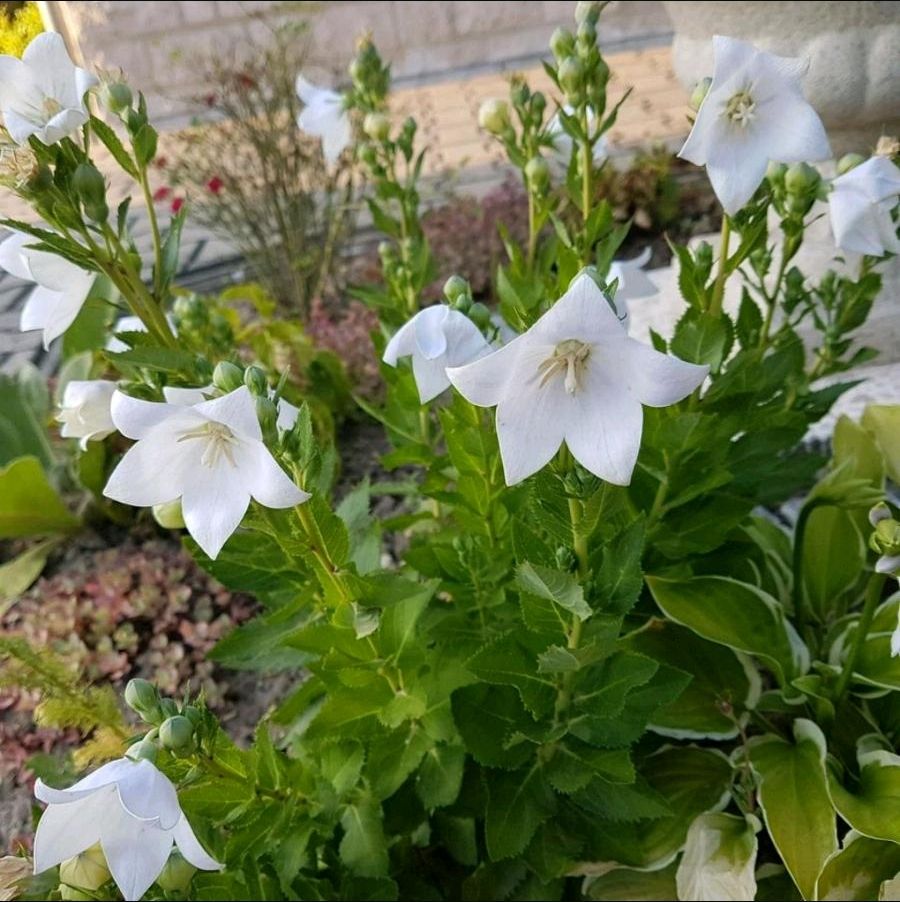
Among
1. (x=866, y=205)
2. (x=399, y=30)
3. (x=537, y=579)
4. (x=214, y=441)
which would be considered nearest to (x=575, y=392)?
(x=537, y=579)

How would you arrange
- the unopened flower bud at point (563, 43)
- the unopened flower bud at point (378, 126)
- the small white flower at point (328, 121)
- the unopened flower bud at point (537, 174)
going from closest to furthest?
the unopened flower bud at point (563, 43) → the unopened flower bud at point (537, 174) → the unopened flower bud at point (378, 126) → the small white flower at point (328, 121)

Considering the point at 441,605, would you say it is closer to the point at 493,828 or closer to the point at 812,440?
the point at 493,828

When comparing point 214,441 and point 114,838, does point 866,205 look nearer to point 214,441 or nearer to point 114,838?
point 214,441

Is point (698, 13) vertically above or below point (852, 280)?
above

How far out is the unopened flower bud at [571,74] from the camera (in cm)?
97

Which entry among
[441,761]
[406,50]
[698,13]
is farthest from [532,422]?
[406,50]

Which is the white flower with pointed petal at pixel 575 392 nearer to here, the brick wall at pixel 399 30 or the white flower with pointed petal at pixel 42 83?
the white flower with pointed petal at pixel 42 83

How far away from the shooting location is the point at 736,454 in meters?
1.15

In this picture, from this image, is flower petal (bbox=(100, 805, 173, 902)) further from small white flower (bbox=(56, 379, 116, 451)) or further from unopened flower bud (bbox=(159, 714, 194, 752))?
small white flower (bbox=(56, 379, 116, 451))

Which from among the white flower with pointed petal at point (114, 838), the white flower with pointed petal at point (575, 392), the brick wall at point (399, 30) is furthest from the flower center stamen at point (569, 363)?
the brick wall at point (399, 30)

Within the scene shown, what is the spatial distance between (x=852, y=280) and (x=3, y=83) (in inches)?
40.6

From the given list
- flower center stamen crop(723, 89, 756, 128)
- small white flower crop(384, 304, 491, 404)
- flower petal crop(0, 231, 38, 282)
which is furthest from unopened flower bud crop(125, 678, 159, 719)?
flower center stamen crop(723, 89, 756, 128)

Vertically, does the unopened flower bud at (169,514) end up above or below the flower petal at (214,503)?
below

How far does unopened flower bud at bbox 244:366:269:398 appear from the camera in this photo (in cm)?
65
